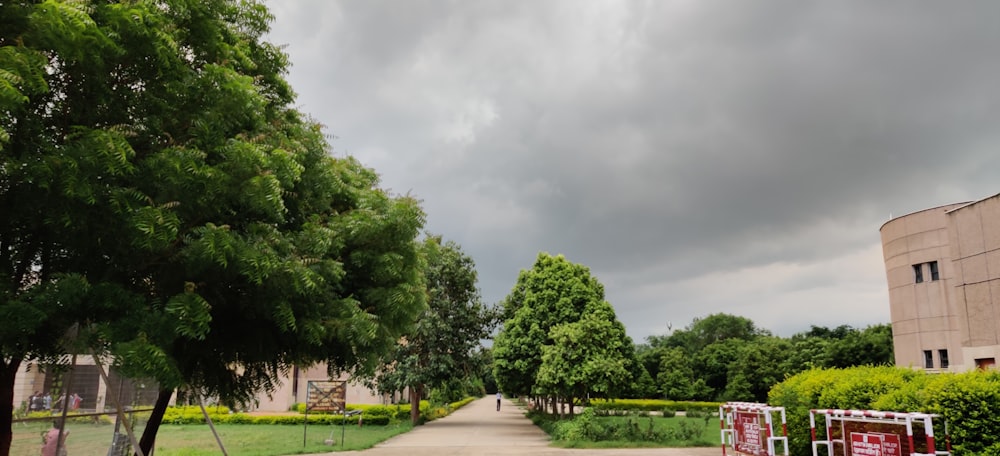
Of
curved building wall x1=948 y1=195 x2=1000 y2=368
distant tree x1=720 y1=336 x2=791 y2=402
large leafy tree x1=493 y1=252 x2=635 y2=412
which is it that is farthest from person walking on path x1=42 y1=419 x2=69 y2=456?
A: distant tree x1=720 y1=336 x2=791 y2=402

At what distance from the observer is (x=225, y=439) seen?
25281 millimetres

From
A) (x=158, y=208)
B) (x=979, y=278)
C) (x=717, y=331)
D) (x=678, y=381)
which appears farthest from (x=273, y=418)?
(x=717, y=331)

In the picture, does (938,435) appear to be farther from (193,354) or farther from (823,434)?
(193,354)

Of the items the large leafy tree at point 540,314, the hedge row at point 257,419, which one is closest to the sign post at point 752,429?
the large leafy tree at point 540,314

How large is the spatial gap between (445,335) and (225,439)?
432 inches

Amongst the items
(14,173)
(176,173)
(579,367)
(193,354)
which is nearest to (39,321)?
(14,173)

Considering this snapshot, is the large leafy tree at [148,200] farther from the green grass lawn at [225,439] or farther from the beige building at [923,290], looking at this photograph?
the beige building at [923,290]

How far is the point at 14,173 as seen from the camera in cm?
466

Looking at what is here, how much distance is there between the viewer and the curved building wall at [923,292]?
119 ft

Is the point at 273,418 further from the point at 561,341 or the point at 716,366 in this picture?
the point at 716,366

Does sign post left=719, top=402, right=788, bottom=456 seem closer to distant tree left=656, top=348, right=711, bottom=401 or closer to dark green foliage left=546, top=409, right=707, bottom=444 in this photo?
dark green foliage left=546, top=409, right=707, bottom=444

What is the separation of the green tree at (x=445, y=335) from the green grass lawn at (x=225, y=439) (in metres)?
2.51

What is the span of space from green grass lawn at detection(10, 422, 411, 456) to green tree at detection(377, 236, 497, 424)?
2514mm

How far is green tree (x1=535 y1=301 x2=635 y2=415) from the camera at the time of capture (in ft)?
78.9
